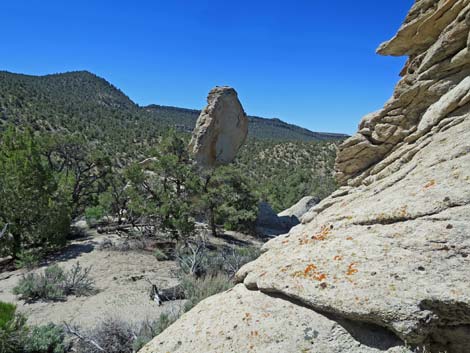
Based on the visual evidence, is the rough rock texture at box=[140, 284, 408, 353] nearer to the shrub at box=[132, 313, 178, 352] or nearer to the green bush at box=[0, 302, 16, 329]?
the shrub at box=[132, 313, 178, 352]

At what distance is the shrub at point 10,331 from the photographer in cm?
550

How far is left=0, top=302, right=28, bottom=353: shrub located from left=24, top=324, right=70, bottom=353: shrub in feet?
0.59

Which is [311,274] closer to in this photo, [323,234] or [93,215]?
[323,234]

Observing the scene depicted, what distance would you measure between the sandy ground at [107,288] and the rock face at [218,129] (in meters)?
8.52

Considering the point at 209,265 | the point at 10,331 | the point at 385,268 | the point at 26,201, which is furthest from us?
the point at 26,201

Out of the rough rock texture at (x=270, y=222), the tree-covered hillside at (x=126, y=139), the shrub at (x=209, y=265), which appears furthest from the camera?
the tree-covered hillside at (x=126, y=139)

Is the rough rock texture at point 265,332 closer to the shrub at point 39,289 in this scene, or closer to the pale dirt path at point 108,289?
the pale dirt path at point 108,289

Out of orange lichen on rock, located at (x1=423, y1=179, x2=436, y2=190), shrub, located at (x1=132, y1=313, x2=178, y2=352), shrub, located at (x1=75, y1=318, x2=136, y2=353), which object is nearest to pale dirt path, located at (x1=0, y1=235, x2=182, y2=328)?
shrub, located at (x1=132, y1=313, x2=178, y2=352)

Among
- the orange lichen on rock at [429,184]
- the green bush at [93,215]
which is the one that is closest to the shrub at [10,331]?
the orange lichen on rock at [429,184]

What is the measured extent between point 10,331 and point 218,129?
1849cm

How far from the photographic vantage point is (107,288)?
35.6 ft

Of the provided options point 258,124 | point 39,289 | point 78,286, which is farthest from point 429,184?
point 258,124

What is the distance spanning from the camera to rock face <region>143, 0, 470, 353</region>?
350 centimetres

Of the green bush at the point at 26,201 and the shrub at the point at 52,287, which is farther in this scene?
the green bush at the point at 26,201
